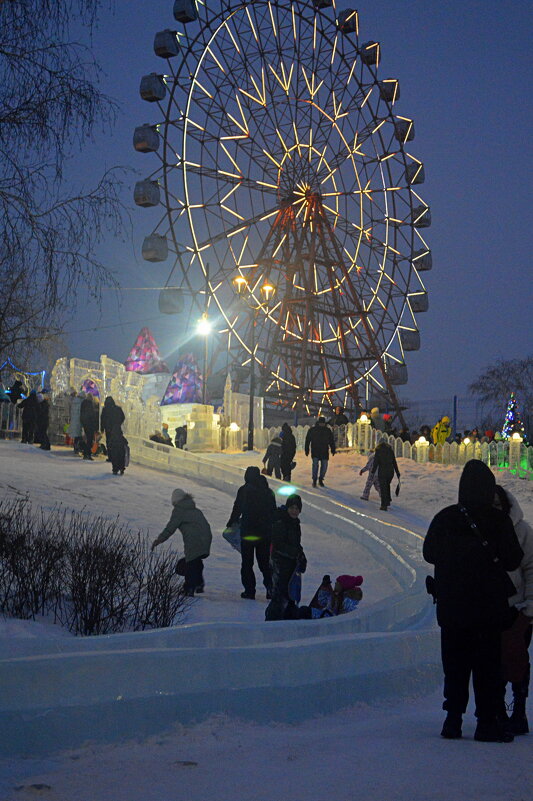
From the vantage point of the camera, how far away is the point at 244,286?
36.0m

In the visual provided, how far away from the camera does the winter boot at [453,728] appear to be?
4398 millimetres

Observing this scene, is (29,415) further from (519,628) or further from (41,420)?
(519,628)

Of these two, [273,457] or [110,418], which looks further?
[273,457]

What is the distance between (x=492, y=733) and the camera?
14.3ft

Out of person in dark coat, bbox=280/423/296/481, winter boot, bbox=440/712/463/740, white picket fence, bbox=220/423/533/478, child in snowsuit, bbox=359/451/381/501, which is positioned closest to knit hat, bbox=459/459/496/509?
winter boot, bbox=440/712/463/740

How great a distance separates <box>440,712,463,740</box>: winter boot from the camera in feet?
14.4

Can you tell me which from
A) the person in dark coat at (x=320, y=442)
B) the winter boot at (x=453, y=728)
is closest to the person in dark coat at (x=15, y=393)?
the person in dark coat at (x=320, y=442)

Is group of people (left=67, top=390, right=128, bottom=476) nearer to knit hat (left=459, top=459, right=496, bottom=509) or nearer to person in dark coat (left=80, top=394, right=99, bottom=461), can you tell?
person in dark coat (left=80, top=394, right=99, bottom=461)

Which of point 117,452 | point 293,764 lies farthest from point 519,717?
point 117,452

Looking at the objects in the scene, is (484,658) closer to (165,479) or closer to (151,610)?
(151,610)

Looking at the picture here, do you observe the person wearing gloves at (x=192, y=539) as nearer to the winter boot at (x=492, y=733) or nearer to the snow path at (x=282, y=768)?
the snow path at (x=282, y=768)

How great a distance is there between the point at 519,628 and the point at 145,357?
54392 millimetres

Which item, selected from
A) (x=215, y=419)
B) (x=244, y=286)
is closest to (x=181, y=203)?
(x=244, y=286)

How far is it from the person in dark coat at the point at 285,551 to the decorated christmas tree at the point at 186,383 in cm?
4071
